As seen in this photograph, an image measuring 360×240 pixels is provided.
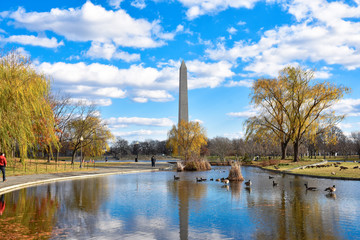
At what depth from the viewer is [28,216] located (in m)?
10.5

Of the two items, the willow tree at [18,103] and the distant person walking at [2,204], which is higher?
the willow tree at [18,103]

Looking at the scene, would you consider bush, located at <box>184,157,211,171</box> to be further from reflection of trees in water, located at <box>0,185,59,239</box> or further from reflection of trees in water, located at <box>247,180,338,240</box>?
reflection of trees in water, located at <box>0,185,59,239</box>

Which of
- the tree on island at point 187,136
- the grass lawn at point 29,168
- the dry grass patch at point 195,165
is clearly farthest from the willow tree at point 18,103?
the tree on island at point 187,136

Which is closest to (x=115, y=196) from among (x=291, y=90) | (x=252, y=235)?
(x=252, y=235)

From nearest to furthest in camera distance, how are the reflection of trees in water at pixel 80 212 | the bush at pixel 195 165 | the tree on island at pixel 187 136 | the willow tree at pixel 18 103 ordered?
the reflection of trees in water at pixel 80 212, the willow tree at pixel 18 103, the bush at pixel 195 165, the tree on island at pixel 187 136

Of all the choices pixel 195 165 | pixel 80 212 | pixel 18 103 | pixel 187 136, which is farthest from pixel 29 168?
pixel 187 136

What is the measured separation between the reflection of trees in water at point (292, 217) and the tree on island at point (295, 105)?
31.8 meters

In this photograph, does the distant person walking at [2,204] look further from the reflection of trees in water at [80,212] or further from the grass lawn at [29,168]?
the grass lawn at [29,168]

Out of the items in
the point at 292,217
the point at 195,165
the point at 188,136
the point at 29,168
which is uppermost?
the point at 188,136

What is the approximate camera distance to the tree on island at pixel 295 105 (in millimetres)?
43969

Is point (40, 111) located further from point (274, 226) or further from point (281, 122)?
point (281, 122)

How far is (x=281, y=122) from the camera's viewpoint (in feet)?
156

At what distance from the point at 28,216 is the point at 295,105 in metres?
41.7

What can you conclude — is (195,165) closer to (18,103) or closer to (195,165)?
(195,165)
